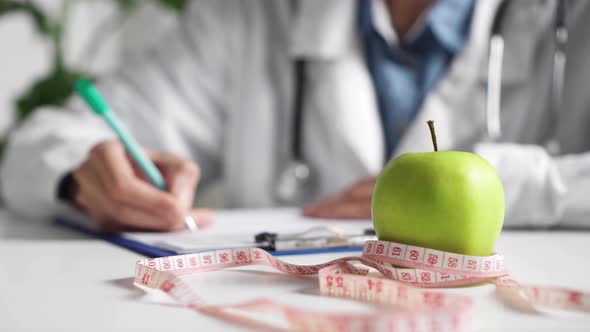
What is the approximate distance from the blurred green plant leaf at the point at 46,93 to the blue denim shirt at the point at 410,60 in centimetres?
97

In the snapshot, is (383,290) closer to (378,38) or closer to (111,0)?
(378,38)

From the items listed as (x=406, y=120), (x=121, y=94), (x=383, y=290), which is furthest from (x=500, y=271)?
(x=121, y=94)

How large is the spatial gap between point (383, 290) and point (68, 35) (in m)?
1.88

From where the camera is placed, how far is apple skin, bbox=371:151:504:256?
510 millimetres

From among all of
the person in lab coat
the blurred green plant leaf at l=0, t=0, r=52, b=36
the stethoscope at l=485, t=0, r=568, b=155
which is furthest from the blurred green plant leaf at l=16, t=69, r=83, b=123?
the stethoscope at l=485, t=0, r=568, b=155

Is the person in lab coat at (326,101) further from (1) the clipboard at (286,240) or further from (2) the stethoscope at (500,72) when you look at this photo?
(1) the clipboard at (286,240)

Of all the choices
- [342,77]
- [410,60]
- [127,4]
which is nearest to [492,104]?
[410,60]

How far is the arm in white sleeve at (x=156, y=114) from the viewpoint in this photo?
3.81 ft

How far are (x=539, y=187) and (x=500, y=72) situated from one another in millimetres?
416

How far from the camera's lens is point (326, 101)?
136 cm

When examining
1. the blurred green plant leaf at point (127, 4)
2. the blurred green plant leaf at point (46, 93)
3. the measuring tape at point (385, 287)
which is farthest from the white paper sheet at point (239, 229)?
the blurred green plant leaf at point (127, 4)

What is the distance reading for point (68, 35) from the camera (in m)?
2.06

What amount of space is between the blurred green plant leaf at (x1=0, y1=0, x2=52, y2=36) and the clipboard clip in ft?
4.66

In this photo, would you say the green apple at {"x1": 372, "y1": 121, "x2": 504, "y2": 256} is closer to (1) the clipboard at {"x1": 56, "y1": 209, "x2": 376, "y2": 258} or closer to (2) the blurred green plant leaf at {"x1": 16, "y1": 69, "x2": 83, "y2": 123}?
(1) the clipboard at {"x1": 56, "y1": 209, "x2": 376, "y2": 258}
